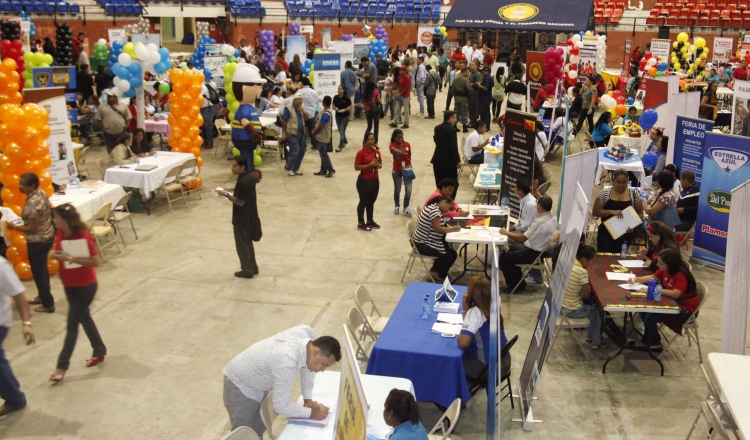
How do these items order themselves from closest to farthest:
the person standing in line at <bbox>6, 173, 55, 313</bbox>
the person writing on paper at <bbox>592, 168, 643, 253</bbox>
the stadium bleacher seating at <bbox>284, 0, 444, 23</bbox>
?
the person standing in line at <bbox>6, 173, 55, 313</bbox> < the person writing on paper at <bbox>592, 168, 643, 253</bbox> < the stadium bleacher seating at <bbox>284, 0, 444, 23</bbox>

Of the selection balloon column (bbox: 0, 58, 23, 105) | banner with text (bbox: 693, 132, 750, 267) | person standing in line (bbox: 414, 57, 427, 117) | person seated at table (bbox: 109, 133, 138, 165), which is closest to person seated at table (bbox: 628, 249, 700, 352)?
banner with text (bbox: 693, 132, 750, 267)

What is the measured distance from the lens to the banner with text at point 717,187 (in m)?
8.75

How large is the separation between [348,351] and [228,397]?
1579 millimetres

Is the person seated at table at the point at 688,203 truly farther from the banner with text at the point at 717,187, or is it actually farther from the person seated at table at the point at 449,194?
the person seated at table at the point at 449,194

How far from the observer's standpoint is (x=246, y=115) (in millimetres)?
11281

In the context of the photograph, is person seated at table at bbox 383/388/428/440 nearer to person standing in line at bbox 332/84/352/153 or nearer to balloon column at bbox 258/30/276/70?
person standing in line at bbox 332/84/352/153

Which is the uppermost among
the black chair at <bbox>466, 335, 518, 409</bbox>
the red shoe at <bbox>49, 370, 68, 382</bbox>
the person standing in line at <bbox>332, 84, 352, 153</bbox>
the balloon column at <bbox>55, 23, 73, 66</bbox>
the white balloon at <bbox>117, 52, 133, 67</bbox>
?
the balloon column at <bbox>55, 23, 73, 66</bbox>

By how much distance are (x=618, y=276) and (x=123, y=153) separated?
277 inches

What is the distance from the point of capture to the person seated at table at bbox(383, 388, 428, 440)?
13.2 ft

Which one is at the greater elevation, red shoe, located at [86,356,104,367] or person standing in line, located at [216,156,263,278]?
person standing in line, located at [216,156,263,278]

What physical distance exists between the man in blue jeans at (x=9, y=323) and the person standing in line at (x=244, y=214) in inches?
105

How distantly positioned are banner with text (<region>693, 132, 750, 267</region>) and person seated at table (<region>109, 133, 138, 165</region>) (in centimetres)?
776

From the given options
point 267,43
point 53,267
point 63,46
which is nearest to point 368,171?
point 53,267

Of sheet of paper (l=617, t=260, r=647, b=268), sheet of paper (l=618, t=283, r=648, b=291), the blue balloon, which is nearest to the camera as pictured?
sheet of paper (l=618, t=283, r=648, b=291)
